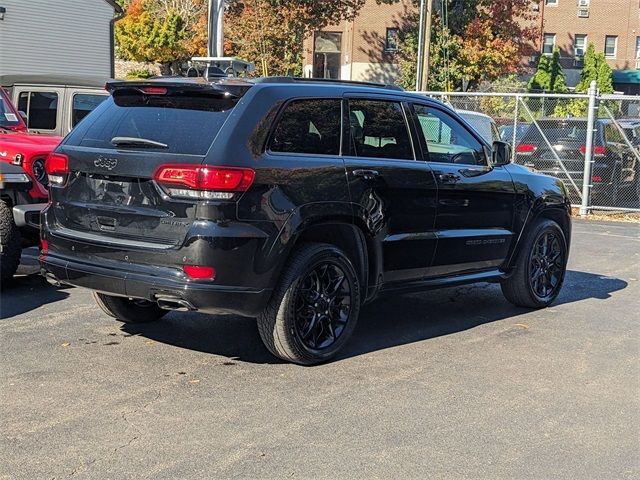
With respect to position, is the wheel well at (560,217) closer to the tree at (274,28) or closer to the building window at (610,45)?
the tree at (274,28)

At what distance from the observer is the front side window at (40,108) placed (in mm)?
10055

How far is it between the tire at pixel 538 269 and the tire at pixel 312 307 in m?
2.25

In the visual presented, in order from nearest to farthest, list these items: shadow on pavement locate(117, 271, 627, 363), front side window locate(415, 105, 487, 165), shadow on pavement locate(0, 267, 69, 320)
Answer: shadow on pavement locate(117, 271, 627, 363) < front side window locate(415, 105, 487, 165) < shadow on pavement locate(0, 267, 69, 320)

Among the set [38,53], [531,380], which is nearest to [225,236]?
[531,380]

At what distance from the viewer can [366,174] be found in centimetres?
574

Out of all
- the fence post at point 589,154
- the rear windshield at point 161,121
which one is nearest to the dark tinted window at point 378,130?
the rear windshield at point 161,121

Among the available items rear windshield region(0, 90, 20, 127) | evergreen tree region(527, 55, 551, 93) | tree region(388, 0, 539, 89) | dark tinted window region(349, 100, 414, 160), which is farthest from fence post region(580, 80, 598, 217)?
evergreen tree region(527, 55, 551, 93)

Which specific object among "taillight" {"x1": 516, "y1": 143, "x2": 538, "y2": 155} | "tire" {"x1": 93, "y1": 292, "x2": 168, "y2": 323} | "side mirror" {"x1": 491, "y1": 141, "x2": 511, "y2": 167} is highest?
"side mirror" {"x1": 491, "y1": 141, "x2": 511, "y2": 167}

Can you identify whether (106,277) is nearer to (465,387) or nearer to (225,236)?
(225,236)

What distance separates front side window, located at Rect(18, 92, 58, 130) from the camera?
1005 centimetres

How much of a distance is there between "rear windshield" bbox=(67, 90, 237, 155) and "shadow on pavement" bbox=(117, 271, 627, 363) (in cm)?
154

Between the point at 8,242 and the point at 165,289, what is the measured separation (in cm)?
296

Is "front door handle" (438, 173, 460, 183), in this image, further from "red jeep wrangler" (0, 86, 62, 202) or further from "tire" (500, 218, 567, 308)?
"red jeep wrangler" (0, 86, 62, 202)

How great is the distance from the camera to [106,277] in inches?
205
